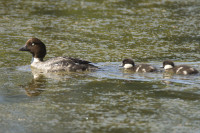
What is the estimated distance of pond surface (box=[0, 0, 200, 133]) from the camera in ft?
18.9

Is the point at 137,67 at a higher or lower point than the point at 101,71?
higher

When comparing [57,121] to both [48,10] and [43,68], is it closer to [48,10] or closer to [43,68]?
[43,68]

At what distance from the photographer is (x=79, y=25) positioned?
13664 mm

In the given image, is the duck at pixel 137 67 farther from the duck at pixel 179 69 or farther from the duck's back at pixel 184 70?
the duck's back at pixel 184 70

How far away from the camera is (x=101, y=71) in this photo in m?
9.01

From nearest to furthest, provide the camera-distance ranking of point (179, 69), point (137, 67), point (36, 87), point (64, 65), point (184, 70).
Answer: point (36, 87) → point (184, 70) → point (179, 69) → point (137, 67) → point (64, 65)

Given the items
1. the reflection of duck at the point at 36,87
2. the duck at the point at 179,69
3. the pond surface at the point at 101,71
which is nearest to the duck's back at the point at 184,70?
the duck at the point at 179,69

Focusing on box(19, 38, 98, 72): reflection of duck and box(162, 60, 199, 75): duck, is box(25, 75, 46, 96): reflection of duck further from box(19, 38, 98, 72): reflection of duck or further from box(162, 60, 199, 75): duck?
box(162, 60, 199, 75): duck

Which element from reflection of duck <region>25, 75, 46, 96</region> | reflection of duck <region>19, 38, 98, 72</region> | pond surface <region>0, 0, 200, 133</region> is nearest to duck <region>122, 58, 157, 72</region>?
pond surface <region>0, 0, 200, 133</region>

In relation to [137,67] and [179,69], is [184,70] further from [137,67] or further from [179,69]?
[137,67]

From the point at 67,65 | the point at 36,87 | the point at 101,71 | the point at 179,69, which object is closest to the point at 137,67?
the point at 101,71

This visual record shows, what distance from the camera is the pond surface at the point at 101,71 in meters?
5.75

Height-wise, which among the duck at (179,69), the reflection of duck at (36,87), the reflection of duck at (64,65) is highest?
the duck at (179,69)

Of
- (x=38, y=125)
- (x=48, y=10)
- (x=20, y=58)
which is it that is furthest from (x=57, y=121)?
(x=48, y=10)
